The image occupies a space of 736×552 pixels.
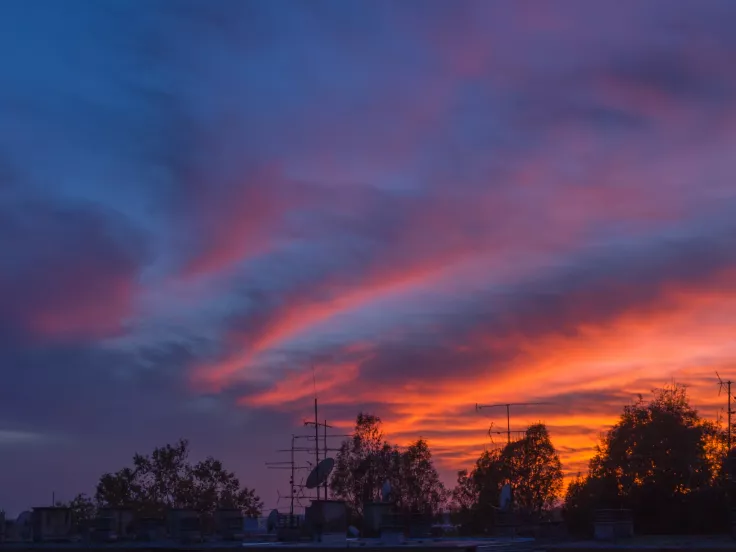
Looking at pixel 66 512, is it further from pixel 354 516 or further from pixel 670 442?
pixel 670 442

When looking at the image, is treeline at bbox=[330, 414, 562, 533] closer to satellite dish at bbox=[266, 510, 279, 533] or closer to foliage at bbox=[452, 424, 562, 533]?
foliage at bbox=[452, 424, 562, 533]

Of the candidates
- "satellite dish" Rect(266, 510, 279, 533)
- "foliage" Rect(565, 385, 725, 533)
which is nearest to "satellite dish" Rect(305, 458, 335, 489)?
"satellite dish" Rect(266, 510, 279, 533)

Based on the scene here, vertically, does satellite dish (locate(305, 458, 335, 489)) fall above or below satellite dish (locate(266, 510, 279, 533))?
above

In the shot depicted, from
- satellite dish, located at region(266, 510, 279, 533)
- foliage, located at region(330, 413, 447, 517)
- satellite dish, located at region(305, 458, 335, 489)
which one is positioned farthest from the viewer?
foliage, located at region(330, 413, 447, 517)

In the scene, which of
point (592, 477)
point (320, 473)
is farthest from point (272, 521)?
point (592, 477)

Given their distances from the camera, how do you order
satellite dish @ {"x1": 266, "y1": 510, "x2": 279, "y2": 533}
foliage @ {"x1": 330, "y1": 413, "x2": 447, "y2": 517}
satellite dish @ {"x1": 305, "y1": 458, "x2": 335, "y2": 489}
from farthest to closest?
1. foliage @ {"x1": 330, "y1": 413, "x2": 447, "y2": 517}
2. satellite dish @ {"x1": 266, "y1": 510, "x2": 279, "y2": 533}
3. satellite dish @ {"x1": 305, "y1": 458, "x2": 335, "y2": 489}

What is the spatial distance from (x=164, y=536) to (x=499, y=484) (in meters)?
53.3

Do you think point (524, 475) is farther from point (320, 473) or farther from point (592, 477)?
point (320, 473)

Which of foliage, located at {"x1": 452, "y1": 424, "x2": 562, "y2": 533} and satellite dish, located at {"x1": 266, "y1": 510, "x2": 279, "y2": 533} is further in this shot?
foliage, located at {"x1": 452, "y1": 424, "x2": 562, "y2": 533}

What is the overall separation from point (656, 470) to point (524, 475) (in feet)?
74.7

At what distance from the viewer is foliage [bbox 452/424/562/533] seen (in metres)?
96.6

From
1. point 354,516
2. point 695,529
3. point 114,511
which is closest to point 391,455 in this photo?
point 354,516

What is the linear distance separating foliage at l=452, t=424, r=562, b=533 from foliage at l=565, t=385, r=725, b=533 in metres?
9.33

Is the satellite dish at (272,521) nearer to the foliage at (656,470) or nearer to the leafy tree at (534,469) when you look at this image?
the foliage at (656,470)
